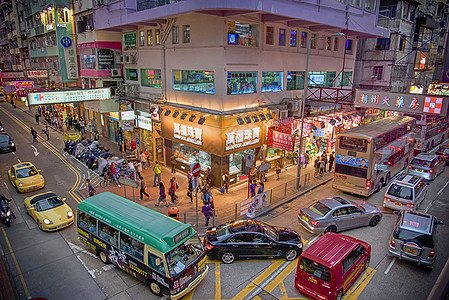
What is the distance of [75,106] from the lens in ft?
131

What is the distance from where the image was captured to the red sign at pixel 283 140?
19188 millimetres

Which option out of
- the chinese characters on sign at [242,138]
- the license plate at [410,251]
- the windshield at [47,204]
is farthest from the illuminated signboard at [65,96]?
the license plate at [410,251]

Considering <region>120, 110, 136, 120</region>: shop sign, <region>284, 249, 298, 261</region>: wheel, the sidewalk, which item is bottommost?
the sidewalk

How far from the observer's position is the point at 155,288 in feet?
33.1

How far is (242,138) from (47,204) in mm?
11551

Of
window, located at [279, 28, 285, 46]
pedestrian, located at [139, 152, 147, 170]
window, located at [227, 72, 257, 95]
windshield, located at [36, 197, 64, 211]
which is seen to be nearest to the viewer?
windshield, located at [36, 197, 64, 211]

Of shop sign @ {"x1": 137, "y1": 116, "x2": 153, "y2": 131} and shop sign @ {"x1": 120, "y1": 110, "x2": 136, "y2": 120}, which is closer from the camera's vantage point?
shop sign @ {"x1": 137, "y1": 116, "x2": 153, "y2": 131}

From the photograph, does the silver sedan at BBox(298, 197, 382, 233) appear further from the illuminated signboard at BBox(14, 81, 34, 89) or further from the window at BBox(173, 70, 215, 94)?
the illuminated signboard at BBox(14, 81, 34, 89)

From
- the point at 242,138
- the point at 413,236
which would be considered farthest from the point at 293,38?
the point at 413,236

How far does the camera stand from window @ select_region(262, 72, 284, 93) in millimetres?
20766

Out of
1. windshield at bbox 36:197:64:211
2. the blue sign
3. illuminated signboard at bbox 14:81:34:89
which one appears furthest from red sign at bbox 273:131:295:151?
illuminated signboard at bbox 14:81:34:89

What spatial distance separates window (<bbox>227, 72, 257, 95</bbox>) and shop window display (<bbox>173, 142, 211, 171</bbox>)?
15.4 feet

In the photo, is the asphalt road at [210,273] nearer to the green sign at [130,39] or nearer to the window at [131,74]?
the window at [131,74]

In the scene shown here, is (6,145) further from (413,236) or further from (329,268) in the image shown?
(413,236)
